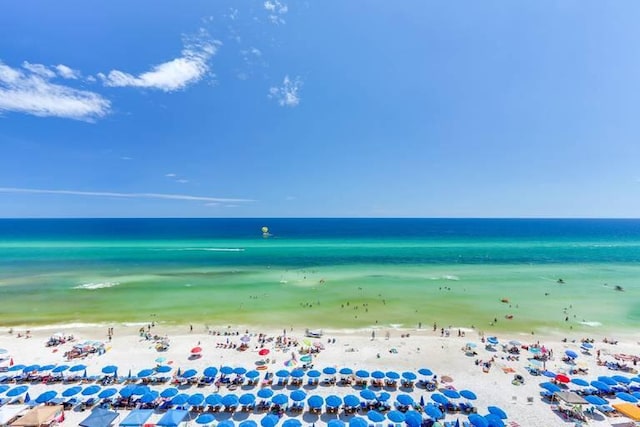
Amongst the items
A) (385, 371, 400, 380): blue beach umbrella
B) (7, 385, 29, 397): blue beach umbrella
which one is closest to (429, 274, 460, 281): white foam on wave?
(385, 371, 400, 380): blue beach umbrella

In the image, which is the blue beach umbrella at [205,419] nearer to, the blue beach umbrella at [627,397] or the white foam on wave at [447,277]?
the blue beach umbrella at [627,397]

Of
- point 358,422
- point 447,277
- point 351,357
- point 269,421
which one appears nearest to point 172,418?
point 269,421

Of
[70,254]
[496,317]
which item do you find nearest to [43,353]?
[496,317]

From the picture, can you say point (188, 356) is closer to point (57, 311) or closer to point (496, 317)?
point (57, 311)

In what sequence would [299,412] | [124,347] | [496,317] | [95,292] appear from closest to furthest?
[299,412]
[124,347]
[496,317]
[95,292]

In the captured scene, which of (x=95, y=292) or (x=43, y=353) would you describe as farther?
(x=95, y=292)

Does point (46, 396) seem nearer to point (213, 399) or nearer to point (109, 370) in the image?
point (109, 370)
